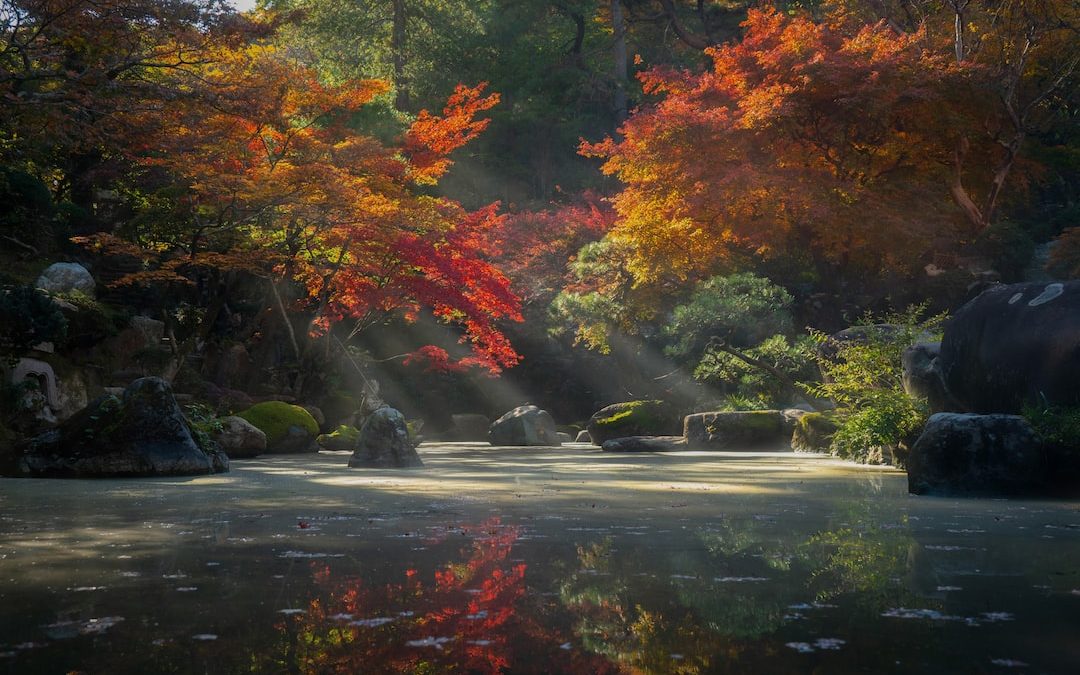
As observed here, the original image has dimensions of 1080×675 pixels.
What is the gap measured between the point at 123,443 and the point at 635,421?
1062cm

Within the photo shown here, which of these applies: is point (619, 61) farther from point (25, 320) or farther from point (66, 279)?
point (25, 320)

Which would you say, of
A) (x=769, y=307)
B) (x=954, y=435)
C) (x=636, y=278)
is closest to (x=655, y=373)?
(x=636, y=278)

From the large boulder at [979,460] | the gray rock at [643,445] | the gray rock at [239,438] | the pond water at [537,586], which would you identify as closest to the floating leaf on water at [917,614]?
the pond water at [537,586]

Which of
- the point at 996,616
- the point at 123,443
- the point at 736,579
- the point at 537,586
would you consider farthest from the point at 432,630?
the point at 123,443

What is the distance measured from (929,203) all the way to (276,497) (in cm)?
1527

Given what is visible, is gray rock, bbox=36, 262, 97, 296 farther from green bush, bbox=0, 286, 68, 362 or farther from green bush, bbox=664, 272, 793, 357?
green bush, bbox=664, 272, 793, 357

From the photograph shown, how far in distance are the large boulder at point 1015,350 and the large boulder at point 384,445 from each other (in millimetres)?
6201

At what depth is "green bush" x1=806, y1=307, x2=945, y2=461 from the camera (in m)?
10.0

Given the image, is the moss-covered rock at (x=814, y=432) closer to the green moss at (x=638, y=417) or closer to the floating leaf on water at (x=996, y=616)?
the green moss at (x=638, y=417)

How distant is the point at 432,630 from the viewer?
249 centimetres

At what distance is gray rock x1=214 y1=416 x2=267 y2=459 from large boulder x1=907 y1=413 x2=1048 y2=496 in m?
9.31

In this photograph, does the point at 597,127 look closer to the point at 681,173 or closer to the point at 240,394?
the point at 681,173

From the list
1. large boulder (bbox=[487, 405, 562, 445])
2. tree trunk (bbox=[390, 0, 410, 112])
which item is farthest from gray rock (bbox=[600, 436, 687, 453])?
tree trunk (bbox=[390, 0, 410, 112])

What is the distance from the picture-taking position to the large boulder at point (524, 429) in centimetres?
Answer: 1822
